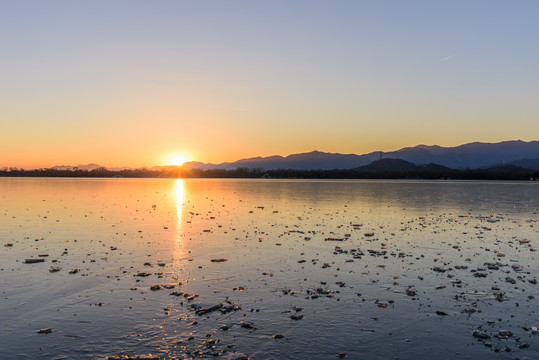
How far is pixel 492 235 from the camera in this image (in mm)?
33844

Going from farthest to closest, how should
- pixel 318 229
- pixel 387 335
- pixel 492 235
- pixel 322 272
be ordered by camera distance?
pixel 318 229
pixel 492 235
pixel 322 272
pixel 387 335

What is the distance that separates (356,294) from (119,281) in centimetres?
1154

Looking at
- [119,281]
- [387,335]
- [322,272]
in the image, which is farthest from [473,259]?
[119,281]

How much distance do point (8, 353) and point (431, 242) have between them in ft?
89.7

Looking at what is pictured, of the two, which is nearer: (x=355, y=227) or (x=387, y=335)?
(x=387, y=335)

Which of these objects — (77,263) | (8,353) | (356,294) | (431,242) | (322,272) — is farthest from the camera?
(431,242)

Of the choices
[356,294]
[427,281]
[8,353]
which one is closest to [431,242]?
[427,281]

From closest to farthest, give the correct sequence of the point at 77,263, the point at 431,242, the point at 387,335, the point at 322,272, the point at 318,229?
the point at 387,335 → the point at 322,272 → the point at 77,263 → the point at 431,242 → the point at 318,229

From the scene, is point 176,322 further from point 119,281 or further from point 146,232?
point 146,232

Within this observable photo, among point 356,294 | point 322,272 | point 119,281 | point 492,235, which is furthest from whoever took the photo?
point 492,235

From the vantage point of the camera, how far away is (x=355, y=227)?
125ft

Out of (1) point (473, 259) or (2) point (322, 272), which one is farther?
(1) point (473, 259)

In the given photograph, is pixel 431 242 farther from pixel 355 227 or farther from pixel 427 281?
pixel 427 281

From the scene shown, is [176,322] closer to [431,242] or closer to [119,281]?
[119,281]
